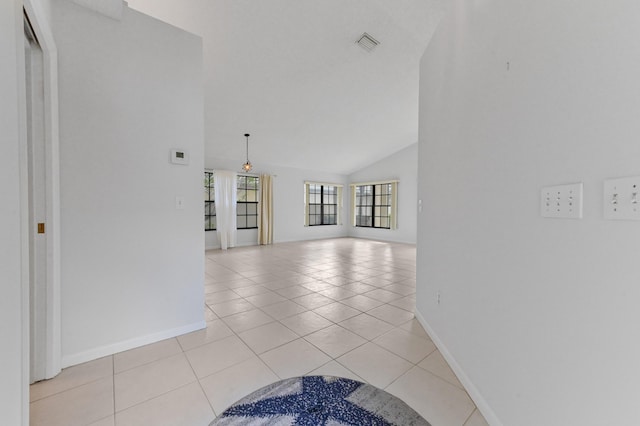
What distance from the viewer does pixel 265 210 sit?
7.39 meters

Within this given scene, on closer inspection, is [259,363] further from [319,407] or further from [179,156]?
[179,156]

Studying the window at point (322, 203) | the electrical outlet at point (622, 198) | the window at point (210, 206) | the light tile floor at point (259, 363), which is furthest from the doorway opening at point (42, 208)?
the window at point (322, 203)

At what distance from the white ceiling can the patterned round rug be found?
287 cm

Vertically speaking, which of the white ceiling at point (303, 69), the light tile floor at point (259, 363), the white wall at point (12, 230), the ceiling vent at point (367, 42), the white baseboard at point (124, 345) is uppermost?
the ceiling vent at point (367, 42)

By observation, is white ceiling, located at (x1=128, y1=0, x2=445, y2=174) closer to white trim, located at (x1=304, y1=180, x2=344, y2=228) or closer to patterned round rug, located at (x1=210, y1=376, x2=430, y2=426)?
white trim, located at (x1=304, y1=180, x2=344, y2=228)

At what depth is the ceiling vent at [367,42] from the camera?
327cm

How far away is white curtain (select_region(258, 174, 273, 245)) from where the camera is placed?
734cm

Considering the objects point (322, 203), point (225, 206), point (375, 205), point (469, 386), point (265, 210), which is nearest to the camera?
point (469, 386)

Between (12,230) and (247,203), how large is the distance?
6.62 m

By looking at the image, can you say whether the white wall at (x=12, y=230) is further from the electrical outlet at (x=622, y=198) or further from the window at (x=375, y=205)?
the window at (x=375, y=205)

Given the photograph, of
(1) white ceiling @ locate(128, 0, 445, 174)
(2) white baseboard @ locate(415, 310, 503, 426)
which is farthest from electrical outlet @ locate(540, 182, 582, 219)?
(1) white ceiling @ locate(128, 0, 445, 174)

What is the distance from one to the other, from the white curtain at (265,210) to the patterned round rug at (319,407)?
5983 mm

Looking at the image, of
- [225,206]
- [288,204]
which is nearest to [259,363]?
[225,206]

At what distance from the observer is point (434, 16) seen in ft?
7.50
